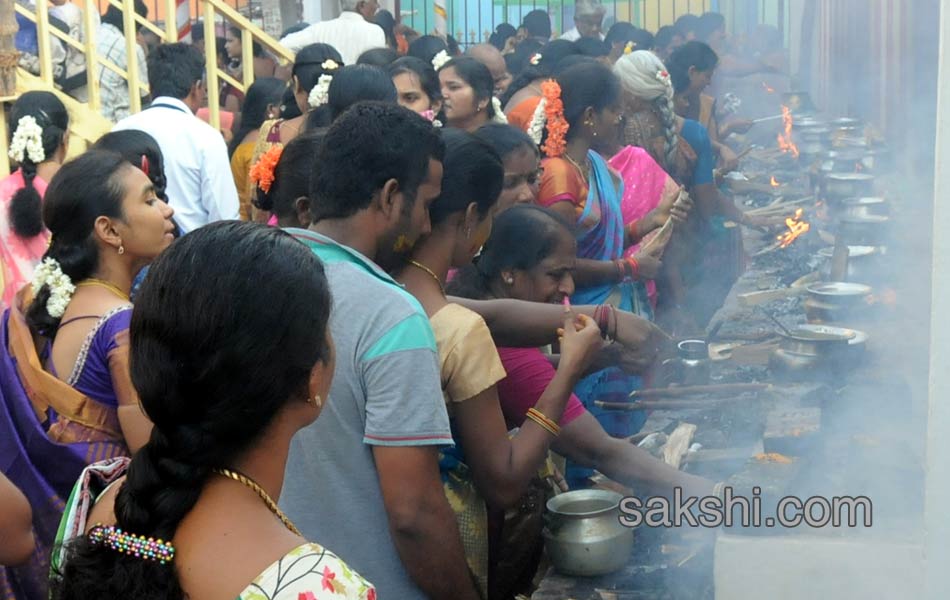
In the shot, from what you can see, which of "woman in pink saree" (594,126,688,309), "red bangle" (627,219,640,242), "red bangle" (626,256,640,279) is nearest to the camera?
"red bangle" (626,256,640,279)

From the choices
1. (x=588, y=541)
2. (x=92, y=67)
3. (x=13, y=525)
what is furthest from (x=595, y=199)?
(x=92, y=67)

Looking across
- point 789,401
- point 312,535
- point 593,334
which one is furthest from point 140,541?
point 789,401

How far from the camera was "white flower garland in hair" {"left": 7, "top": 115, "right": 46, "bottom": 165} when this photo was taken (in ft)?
14.6

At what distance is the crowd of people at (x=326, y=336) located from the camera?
1415 mm

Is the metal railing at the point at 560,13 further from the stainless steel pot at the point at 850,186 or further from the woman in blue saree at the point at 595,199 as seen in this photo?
the woman in blue saree at the point at 595,199

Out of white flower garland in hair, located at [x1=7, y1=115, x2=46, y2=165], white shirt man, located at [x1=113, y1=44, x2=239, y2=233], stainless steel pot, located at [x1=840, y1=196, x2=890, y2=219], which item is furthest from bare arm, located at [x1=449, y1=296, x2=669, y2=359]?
stainless steel pot, located at [x1=840, y1=196, x2=890, y2=219]

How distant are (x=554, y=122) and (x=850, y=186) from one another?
9.85 ft

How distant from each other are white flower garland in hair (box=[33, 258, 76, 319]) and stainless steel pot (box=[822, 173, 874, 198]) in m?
5.18

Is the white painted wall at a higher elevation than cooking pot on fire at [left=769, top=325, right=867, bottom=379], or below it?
higher

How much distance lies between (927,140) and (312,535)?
18.1 ft

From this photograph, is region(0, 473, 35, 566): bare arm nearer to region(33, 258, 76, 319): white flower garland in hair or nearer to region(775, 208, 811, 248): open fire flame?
region(33, 258, 76, 319): white flower garland in hair

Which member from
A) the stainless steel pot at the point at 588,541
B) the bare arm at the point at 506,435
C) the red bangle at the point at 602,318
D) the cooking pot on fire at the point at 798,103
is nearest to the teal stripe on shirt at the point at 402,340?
the bare arm at the point at 506,435

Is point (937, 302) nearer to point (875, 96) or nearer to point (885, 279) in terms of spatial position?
point (885, 279)

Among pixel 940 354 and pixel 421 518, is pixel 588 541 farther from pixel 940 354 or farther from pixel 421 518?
pixel 940 354
